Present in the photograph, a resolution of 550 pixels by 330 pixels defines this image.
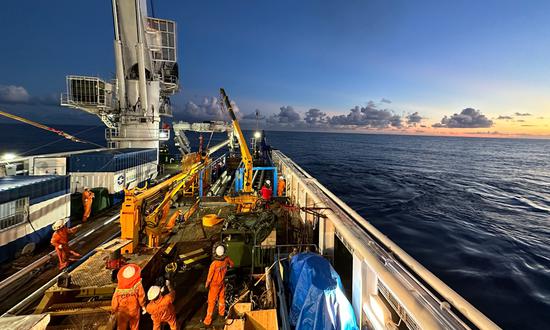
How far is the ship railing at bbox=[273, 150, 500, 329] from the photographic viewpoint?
3.24 metres

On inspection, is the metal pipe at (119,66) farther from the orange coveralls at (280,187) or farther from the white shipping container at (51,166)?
the orange coveralls at (280,187)

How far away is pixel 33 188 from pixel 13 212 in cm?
114

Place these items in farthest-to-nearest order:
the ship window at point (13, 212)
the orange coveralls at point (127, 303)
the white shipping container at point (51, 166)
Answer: the white shipping container at point (51, 166)
the ship window at point (13, 212)
the orange coveralls at point (127, 303)

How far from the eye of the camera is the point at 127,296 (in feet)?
15.4

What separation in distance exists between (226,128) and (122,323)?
32.2m

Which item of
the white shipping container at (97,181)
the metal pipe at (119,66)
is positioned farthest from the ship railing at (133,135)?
the white shipping container at (97,181)

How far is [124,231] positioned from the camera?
23.9ft

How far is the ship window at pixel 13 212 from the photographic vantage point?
8.72 metres

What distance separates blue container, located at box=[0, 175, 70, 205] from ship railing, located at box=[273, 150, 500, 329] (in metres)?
11.6

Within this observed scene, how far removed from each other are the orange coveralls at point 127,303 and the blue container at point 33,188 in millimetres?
7932

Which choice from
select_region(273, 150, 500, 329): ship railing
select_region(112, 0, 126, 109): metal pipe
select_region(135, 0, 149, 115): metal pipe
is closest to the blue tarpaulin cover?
select_region(273, 150, 500, 329): ship railing

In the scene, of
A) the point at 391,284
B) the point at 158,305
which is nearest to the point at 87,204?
the point at 158,305

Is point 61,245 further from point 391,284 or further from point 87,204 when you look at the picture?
point 391,284

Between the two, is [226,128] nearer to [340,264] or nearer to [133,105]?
[133,105]
